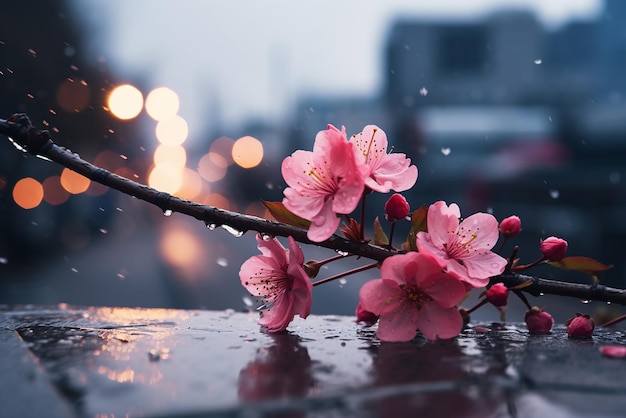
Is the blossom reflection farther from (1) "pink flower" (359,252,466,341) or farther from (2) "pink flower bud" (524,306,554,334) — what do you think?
(2) "pink flower bud" (524,306,554,334)

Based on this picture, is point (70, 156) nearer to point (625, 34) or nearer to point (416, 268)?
point (416, 268)

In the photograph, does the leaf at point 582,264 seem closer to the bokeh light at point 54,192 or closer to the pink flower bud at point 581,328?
the pink flower bud at point 581,328

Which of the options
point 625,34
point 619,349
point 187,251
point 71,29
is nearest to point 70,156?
A: point 619,349

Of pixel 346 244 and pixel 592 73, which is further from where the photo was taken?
pixel 592 73

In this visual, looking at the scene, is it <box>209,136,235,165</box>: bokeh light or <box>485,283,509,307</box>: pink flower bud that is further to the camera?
<box>209,136,235,165</box>: bokeh light

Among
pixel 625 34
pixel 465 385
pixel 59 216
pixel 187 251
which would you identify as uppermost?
pixel 625 34

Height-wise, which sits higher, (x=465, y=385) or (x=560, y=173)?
(x=560, y=173)

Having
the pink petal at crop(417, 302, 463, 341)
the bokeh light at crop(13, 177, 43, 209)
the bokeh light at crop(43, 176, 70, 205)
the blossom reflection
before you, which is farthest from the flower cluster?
the bokeh light at crop(43, 176, 70, 205)
